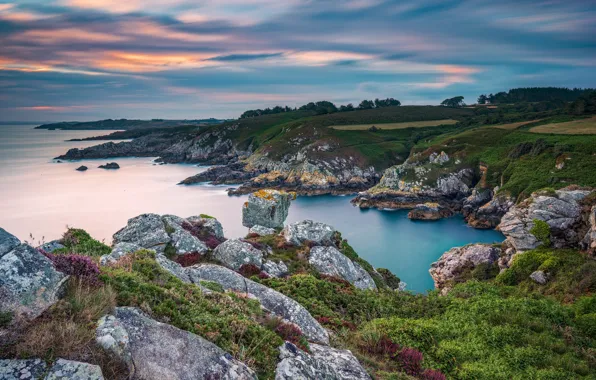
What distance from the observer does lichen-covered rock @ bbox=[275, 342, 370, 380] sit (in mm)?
6750

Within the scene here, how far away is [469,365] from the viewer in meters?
11.0

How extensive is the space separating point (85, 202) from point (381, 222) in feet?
228

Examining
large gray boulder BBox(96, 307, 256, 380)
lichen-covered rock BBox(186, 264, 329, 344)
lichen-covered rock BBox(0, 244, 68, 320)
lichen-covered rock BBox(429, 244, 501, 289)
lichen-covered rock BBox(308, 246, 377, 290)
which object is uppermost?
lichen-covered rock BBox(0, 244, 68, 320)

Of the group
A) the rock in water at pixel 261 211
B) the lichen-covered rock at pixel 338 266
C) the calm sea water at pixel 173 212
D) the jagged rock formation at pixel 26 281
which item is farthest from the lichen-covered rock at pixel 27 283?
the calm sea water at pixel 173 212

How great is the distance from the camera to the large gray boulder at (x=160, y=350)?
5590 millimetres

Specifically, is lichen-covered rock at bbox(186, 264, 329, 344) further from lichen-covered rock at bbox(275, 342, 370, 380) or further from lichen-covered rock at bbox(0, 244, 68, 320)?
lichen-covered rock at bbox(0, 244, 68, 320)

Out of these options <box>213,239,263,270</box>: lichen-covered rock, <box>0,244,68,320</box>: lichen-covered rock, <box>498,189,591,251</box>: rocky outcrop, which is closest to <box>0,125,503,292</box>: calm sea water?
<box>498,189,591,251</box>: rocky outcrop

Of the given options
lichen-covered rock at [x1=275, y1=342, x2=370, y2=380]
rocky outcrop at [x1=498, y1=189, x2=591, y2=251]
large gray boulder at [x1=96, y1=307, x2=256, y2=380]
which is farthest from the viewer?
rocky outcrop at [x1=498, y1=189, x2=591, y2=251]

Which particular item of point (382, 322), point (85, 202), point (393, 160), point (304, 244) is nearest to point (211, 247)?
point (304, 244)

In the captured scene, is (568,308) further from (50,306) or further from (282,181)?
(282,181)

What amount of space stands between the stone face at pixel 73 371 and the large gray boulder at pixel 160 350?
430 millimetres

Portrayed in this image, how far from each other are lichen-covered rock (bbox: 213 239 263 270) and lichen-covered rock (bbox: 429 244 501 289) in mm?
24323

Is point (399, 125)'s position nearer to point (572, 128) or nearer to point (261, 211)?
point (572, 128)

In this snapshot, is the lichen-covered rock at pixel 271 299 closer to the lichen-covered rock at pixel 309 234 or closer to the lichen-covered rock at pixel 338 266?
the lichen-covered rock at pixel 338 266
